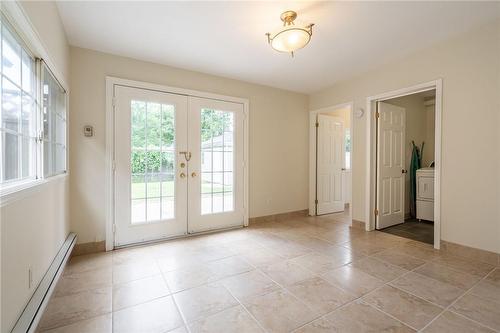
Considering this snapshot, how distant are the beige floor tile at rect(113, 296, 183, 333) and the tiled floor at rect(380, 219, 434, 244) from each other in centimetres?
336

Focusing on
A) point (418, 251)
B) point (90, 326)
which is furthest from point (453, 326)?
point (90, 326)

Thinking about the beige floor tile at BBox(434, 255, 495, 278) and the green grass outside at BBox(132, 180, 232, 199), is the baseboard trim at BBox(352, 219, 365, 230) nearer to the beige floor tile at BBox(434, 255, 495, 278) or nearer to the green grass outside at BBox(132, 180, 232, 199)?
the beige floor tile at BBox(434, 255, 495, 278)

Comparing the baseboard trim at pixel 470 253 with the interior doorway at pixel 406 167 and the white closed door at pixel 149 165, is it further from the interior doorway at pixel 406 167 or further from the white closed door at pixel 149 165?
the white closed door at pixel 149 165

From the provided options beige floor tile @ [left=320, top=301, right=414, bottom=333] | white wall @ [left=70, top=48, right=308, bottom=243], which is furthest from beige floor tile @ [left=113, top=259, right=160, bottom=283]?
beige floor tile @ [left=320, top=301, right=414, bottom=333]

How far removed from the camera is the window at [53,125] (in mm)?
1964

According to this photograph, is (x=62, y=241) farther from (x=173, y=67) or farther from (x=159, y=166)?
(x=173, y=67)

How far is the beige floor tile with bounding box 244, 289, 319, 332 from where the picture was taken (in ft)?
5.22

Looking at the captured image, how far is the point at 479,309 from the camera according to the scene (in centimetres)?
174

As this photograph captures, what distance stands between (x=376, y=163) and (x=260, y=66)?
238cm

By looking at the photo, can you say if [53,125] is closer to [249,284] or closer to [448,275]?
[249,284]

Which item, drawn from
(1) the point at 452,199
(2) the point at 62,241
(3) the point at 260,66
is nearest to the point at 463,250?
(1) the point at 452,199

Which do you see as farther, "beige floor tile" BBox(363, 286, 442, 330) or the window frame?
"beige floor tile" BBox(363, 286, 442, 330)

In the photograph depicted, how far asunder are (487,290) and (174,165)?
141 inches

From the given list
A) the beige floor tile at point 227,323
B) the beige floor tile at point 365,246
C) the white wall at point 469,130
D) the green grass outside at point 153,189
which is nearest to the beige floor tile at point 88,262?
the green grass outside at point 153,189
